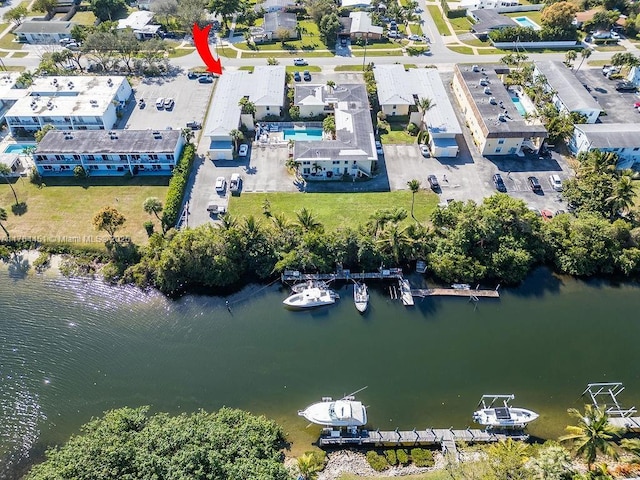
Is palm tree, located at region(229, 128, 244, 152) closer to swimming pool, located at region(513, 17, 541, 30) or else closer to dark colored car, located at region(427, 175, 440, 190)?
dark colored car, located at region(427, 175, 440, 190)

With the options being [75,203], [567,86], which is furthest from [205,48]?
[567,86]

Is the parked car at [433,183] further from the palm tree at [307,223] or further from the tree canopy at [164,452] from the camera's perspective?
the tree canopy at [164,452]

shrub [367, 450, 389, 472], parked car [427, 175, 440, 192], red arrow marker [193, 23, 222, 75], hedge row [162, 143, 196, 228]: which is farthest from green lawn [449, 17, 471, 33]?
shrub [367, 450, 389, 472]

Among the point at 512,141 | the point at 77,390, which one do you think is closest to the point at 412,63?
the point at 512,141

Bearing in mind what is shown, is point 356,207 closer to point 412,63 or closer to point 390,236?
point 390,236

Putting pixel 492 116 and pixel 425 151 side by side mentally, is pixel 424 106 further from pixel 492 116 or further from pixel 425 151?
pixel 492 116
